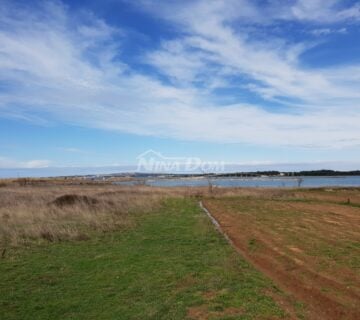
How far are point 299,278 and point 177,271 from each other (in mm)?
2607

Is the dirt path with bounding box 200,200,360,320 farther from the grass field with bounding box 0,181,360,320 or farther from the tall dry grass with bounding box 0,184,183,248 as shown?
the tall dry grass with bounding box 0,184,183,248

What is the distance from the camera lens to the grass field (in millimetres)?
7020

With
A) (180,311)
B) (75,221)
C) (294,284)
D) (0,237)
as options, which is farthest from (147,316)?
(75,221)

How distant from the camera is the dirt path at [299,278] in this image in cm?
677

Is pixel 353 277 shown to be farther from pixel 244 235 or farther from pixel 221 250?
pixel 244 235

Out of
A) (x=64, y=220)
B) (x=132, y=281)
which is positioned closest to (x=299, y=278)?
(x=132, y=281)

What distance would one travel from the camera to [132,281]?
8906mm

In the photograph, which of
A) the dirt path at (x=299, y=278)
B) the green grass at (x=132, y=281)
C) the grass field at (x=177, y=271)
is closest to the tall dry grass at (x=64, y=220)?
the grass field at (x=177, y=271)

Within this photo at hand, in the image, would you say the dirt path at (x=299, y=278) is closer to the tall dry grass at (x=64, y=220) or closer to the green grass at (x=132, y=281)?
the green grass at (x=132, y=281)

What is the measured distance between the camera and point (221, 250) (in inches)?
455

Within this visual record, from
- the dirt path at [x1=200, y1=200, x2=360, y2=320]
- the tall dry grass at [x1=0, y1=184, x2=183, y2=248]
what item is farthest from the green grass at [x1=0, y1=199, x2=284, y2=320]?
the tall dry grass at [x1=0, y1=184, x2=183, y2=248]

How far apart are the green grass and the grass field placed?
20mm

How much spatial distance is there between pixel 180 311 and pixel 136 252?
5.34 meters

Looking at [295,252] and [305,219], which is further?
[305,219]
